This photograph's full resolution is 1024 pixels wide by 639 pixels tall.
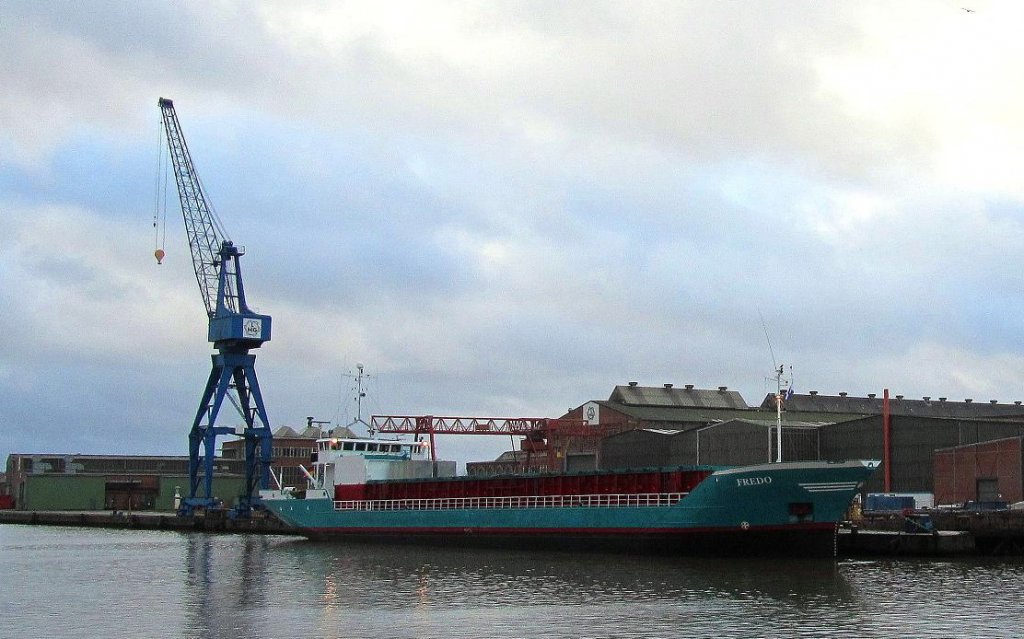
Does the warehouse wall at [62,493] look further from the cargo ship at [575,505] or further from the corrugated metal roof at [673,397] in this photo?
the cargo ship at [575,505]

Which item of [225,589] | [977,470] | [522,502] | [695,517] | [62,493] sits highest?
[977,470]

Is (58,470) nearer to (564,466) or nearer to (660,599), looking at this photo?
(564,466)

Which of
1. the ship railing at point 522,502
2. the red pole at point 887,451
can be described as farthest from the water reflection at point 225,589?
the red pole at point 887,451

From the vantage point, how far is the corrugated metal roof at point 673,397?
433 ft

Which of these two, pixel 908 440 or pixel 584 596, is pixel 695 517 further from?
pixel 908 440

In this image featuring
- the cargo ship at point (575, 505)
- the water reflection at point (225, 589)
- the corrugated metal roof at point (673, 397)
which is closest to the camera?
the water reflection at point (225, 589)

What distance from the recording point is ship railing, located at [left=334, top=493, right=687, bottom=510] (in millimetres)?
50594

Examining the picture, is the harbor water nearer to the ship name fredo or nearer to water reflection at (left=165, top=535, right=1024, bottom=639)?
water reflection at (left=165, top=535, right=1024, bottom=639)

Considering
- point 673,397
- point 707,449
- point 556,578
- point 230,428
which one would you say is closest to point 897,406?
point 673,397

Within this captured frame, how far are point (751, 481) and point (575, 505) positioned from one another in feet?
33.1

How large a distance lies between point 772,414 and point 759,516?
76631 mm

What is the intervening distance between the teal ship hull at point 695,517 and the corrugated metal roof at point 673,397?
70966 millimetres

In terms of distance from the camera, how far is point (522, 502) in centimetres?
5688

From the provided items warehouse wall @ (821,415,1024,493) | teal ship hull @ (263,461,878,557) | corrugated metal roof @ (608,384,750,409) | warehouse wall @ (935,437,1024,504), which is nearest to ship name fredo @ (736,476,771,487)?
teal ship hull @ (263,461,878,557)
